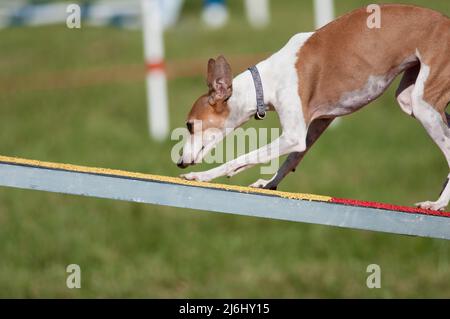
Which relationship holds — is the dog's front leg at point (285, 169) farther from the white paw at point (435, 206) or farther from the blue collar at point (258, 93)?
the white paw at point (435, 206)

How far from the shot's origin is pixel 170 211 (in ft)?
39.0

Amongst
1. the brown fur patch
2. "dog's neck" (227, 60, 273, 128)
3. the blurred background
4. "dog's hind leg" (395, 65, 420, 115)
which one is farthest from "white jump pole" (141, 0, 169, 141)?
the brown fur patch

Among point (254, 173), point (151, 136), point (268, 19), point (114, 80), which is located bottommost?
point (254, 173)

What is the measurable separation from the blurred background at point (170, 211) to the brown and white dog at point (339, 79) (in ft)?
15.0

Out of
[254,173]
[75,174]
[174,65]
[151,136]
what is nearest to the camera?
[75,174]

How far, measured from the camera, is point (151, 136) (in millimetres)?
14562

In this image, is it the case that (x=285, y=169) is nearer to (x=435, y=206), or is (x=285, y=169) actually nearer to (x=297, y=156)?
(x=297, y=156)

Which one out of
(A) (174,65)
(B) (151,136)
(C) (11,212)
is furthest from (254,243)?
(A) (174,65)

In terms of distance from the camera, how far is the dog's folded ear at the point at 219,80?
4.90m

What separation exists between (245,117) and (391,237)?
20.7ft

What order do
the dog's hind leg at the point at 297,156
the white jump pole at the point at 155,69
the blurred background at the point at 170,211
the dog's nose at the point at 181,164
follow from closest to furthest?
the dog's nose at the point at 181,164 → the dog's hind leg at the point at 297,156 → the blurred background at the point at 170,211 → the white jump pole at the point at 155,69

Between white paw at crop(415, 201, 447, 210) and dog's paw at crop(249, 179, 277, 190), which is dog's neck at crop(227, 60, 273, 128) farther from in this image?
Answer: white paw at crop(415, 201, 447, 210)

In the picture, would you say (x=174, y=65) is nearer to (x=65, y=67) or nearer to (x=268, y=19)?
(x=65, y=67)

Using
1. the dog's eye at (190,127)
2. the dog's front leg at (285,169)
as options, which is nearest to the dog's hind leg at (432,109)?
the dog's front leg at (285,169)
